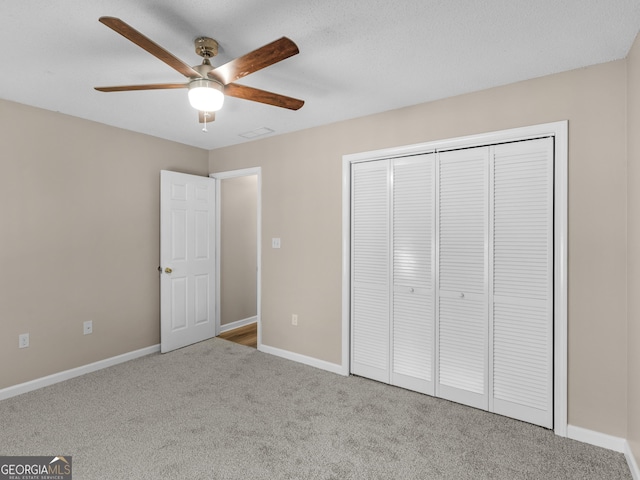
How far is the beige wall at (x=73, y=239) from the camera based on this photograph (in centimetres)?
287

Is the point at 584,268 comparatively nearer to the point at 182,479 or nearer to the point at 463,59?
the point at 463,59

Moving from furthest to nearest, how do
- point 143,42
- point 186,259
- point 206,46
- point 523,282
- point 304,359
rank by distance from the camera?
1. point 186,259
2. point 304,359
3. point 523,282
4. point 206,46
5. point 143,42

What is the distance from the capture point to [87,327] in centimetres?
336

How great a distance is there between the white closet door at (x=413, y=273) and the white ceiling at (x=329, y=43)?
65cm

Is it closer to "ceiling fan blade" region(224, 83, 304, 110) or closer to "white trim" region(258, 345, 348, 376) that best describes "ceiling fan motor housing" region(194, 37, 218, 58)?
"ceiling fan blade" region(224, 83, 304, 110)

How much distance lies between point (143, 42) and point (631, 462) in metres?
3.32

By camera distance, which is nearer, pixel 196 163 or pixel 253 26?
pixel 253 26

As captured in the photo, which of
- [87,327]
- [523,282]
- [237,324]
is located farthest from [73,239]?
[523,282]

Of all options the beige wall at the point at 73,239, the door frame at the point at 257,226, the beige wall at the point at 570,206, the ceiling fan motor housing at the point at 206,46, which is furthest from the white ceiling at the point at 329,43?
the door frame at the point at 257,226

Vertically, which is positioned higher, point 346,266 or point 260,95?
point 260,95

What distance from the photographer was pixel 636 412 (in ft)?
6.35

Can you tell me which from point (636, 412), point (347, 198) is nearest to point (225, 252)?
point (347, 198)

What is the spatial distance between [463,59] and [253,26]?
129 cm

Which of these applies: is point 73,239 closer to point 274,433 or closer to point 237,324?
point 237,324
